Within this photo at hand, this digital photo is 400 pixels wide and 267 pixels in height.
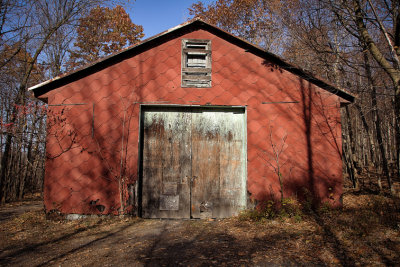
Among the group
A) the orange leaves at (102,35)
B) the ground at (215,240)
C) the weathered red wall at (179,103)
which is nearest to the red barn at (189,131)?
the weathered red wall at (179,103)

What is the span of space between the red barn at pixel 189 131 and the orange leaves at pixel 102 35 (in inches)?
477

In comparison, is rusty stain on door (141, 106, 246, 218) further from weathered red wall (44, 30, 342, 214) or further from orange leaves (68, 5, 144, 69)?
orange leaves (68, 5, 144, 69)

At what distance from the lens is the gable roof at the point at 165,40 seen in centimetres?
630

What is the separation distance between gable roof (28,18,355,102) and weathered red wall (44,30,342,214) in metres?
0.15

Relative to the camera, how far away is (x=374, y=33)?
8734 mm

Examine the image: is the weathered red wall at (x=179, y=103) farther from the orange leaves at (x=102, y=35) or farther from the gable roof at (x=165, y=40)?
the orange leaves at (x=102, y=35)

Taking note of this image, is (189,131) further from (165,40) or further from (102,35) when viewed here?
(102,35)

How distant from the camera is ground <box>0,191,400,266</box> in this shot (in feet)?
12.6

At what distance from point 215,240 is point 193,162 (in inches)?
85.6

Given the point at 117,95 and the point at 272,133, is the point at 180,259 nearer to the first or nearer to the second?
the point at 272,133

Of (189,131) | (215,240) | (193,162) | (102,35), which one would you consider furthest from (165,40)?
(102,35)

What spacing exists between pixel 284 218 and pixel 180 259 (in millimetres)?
2825

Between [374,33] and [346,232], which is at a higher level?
[374,33]

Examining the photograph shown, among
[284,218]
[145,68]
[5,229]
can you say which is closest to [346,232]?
[284,218]
